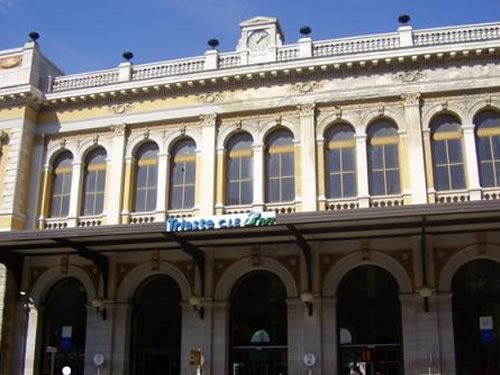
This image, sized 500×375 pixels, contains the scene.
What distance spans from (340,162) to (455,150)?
375 centimetres

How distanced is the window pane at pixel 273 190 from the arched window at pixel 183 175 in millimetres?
2729

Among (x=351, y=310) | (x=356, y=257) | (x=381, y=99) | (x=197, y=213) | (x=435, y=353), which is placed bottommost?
(x=435, y=353)

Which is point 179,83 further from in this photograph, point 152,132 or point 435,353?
point 435,353

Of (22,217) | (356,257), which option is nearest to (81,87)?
(22,217)

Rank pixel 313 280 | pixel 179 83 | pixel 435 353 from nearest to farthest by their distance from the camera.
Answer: pixel 435 353 < pixel 313 280 < pixel 179 83

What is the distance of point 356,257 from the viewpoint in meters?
21.7

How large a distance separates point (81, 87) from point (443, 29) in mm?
13429

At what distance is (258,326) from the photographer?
22.5m

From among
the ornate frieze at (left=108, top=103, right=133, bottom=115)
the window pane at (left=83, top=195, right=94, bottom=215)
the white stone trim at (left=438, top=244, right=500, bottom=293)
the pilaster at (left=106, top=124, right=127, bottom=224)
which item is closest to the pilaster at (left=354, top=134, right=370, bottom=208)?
the white stone trim at (left=438, top=244, right=500, bottom=293)

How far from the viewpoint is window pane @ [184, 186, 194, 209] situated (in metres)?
24.0

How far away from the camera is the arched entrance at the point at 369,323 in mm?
21094

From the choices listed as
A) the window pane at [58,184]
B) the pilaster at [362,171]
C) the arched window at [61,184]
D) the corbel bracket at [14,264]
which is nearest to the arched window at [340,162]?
the pilaster at [362,171]

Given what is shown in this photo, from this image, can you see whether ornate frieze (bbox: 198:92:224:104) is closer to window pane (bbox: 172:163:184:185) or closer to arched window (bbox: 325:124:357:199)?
window pane (bbox: 172:163:184:185)

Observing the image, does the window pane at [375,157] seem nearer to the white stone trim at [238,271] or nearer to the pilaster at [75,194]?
the white stone trim at [238,271]
